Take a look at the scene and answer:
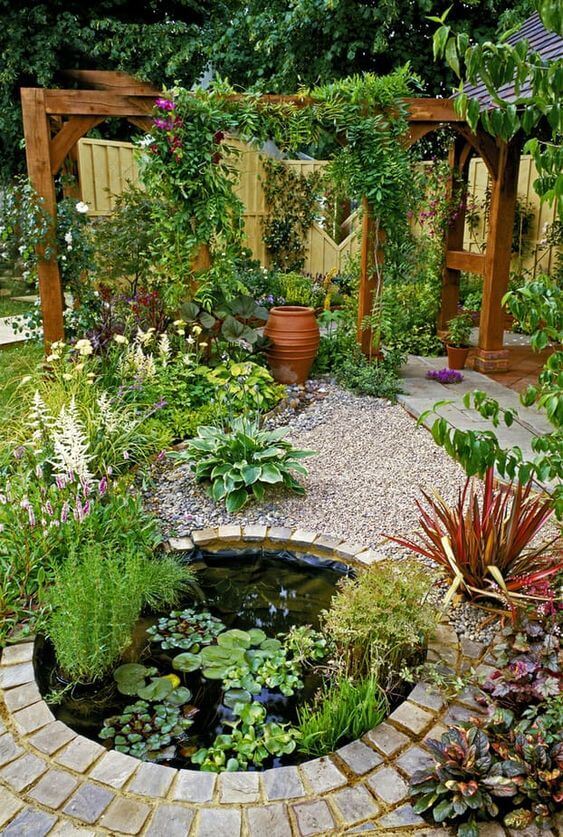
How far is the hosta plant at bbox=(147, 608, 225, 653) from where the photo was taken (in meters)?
2.72

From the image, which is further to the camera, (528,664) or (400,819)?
(528,664)

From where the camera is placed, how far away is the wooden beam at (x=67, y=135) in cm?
507

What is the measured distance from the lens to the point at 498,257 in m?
6.08

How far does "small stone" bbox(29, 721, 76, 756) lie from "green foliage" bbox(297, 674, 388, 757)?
0.71 meters

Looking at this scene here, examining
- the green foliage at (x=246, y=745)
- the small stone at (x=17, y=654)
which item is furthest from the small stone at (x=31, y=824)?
the small stone at (x=17, y=654)

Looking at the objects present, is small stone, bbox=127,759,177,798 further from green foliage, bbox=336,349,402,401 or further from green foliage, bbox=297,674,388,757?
green foliage, bbox=336,349,402,401

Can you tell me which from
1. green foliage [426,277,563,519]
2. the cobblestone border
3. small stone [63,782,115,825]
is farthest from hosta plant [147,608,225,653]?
→ green foliage [426,277,563,519]

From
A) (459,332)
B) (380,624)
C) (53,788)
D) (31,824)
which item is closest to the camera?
(31,824)

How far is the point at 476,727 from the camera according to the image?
6.66 ft

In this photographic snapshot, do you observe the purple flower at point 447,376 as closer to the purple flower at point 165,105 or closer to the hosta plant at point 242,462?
the hosta plant at point 242,462

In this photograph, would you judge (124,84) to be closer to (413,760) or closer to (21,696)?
(21,696)

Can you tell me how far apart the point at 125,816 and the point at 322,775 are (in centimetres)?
55

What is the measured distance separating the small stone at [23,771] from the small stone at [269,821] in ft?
2.01

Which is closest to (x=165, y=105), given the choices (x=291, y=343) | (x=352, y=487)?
(x=291, y=343)
